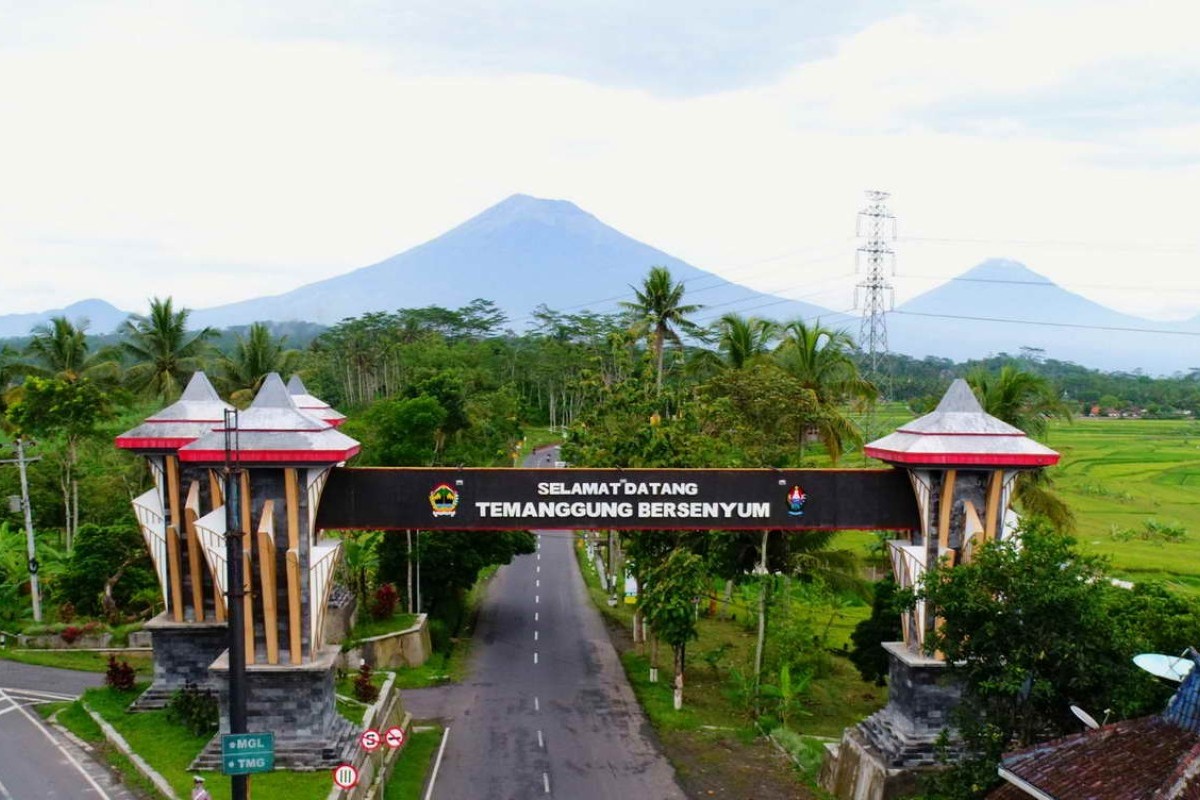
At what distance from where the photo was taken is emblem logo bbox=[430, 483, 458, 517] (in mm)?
17438

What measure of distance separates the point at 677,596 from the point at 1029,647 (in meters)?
10.7

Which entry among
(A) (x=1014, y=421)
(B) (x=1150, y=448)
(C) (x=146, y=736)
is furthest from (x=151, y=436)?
(B) (x=1150, y=448)

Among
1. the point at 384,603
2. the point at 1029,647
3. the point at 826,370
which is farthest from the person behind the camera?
the point at 384,603

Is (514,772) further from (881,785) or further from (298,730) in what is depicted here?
(881,785)

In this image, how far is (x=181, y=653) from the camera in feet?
65.0

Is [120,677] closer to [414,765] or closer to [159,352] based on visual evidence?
[414,765]

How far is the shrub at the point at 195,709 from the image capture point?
18.6 meters

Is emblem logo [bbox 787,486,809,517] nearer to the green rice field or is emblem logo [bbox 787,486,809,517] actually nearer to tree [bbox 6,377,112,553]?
the green rice field

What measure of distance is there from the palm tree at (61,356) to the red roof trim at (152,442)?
20.5 metres

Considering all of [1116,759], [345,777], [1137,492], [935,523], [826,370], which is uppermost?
[826,370]

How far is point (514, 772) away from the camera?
19.5 metres

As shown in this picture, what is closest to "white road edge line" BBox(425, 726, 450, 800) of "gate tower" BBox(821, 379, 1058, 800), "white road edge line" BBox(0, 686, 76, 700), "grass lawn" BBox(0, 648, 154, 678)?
"gate tower" BBox(821, 379, 1058, 800)

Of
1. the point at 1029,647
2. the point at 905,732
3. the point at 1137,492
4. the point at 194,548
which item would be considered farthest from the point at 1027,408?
the point at 1137,492

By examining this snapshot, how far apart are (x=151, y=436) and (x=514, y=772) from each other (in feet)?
33.2
